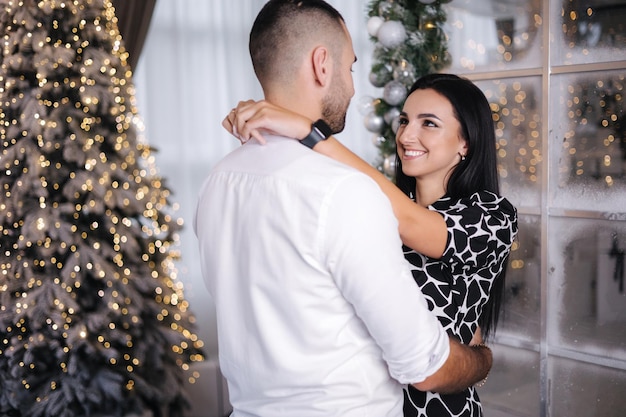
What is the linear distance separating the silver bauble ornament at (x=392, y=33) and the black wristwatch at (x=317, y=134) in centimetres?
182

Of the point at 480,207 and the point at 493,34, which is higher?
the point at 493,34

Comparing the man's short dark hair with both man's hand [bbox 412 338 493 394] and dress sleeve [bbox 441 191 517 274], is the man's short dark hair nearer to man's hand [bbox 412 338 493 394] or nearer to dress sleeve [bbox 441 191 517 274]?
dress sleeve [bbox 441 191 517 274]

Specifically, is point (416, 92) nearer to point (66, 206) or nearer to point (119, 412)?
point (66, 206)

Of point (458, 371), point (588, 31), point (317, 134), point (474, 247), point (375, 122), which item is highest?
point (588, 31)

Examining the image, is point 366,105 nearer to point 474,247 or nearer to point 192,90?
point 192,90

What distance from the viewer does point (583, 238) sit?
9.26 ft

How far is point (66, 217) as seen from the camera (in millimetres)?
2910

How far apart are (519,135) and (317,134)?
6.10 feet

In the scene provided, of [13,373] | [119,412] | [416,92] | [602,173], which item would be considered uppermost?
[416,92]

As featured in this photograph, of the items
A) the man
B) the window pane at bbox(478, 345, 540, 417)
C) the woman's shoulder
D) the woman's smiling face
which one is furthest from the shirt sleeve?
the window pane at bbox(478, 345, 540, 417)

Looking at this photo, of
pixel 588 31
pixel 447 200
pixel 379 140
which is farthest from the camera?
pixel 379 140

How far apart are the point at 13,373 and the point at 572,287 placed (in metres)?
2.32

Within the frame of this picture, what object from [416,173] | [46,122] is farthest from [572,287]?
[46,122]

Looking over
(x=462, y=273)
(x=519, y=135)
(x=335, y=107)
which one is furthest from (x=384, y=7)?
(x=335, y=107)
